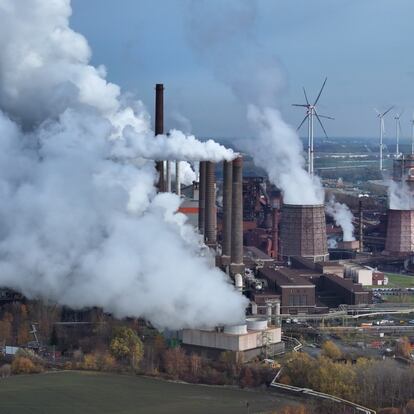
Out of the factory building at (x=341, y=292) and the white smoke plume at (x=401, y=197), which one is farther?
the white smoke plume at (x=401, y=197)

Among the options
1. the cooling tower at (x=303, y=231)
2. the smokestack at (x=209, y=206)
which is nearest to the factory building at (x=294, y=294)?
the smokestack at (x=209, y=206)

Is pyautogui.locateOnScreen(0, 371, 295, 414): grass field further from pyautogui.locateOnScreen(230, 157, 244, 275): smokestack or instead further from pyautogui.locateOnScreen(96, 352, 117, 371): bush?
pyautogui.locateOnScreen(230, 157, 244, 275): smokestack

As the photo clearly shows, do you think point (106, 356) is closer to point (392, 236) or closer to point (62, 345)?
point (62, 345)

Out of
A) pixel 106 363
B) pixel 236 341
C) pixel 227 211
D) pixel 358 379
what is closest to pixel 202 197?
pixel 227 211

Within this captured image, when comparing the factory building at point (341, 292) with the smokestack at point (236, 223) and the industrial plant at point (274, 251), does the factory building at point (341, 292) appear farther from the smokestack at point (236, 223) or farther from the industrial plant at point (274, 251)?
the smokestack at point (236, 223)

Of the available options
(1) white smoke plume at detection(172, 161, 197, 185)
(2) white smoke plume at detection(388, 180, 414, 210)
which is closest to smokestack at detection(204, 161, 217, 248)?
(1) white smoke plume at detection(172, 161, 197, 185)

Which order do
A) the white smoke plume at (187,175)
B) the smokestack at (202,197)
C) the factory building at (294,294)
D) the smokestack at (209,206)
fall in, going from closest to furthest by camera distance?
the factory building at (294,294)
the smokestack at (209,206)
the smokestack at (202,197)
the white smoke plume at (187,175)

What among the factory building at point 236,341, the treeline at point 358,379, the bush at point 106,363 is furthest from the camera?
the factory building at point 236,341
